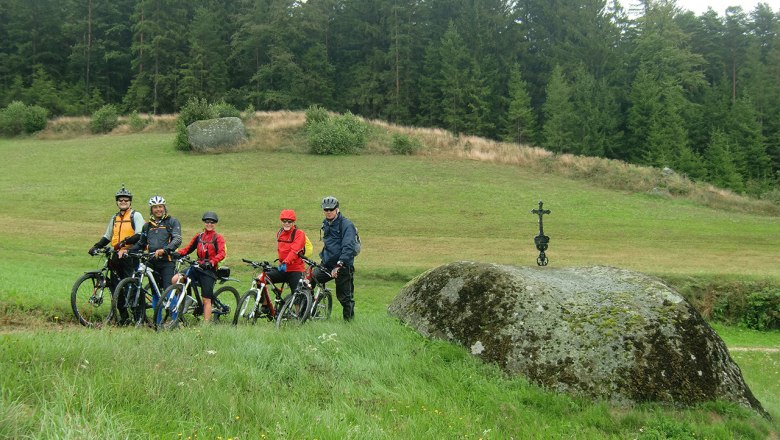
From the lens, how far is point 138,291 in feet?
30.6

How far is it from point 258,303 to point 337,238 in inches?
64.0

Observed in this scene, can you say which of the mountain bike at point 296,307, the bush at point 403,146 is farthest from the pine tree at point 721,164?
the mountain bike at point 296,307

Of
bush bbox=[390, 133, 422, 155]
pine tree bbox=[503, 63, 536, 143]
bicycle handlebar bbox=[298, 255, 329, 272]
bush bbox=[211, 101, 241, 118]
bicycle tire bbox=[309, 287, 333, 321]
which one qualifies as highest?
pine tree bbox=[503, 63, 536, 143]

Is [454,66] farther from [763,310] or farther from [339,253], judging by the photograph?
[339,253]

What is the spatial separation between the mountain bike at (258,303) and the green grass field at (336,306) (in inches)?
37.1

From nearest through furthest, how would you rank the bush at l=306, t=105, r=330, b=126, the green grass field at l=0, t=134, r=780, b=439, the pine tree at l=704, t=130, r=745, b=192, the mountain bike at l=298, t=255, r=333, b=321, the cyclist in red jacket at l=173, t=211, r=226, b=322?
the green grass field at l=0, t=134, r=780, b=439 → the mountain bike at l=298, t=255, r=333, b=321 → the cyclist in red jacket at l=173, t=211, r=226, b=322 → the bush at l=306, t=105, r=330, b=126 → the pine tree at l=704, t=130, r=745, b=192

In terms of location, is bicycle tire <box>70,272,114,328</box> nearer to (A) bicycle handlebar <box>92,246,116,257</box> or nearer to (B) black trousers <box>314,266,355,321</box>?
(A) bicycle handlebar <box>92,246,116,257</box>

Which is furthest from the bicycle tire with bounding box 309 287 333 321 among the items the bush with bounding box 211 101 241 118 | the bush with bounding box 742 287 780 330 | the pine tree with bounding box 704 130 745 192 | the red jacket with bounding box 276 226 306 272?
the pine tree with bounding box 704 130 745 192

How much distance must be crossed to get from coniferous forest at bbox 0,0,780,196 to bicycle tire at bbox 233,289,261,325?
2288 inches

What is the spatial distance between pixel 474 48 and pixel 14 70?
5771cm

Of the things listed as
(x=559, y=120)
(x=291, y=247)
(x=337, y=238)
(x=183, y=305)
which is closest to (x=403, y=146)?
(x=559, y=120)

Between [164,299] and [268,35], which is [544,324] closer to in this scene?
[164,299]

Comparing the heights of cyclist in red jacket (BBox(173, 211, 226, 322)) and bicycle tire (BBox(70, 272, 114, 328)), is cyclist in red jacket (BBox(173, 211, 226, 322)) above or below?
above

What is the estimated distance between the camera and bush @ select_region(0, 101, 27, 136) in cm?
4928
